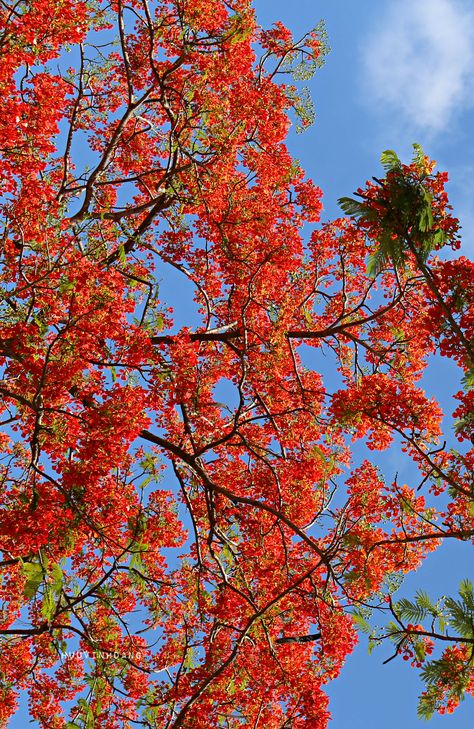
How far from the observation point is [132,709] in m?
10.3

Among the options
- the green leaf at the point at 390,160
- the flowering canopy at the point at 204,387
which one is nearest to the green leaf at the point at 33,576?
the flowering canopy at the point at 204,387

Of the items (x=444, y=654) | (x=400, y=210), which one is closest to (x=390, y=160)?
(x=400, y=210)

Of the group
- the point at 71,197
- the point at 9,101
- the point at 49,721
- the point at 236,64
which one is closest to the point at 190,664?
the point at 49,721

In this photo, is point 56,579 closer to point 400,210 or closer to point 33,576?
point 33,576

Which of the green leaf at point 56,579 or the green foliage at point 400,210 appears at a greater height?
the green foliage at point 400,210

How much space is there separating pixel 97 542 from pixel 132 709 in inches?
94.4

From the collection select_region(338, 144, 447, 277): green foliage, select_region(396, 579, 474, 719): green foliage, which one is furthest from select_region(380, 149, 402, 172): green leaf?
select_region(396, 579, 474, 719): green foliage

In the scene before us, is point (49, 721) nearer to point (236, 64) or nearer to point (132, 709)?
point (132, 709)

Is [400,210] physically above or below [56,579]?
above

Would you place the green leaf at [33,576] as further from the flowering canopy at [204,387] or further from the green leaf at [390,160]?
the green leaf at [390,160]

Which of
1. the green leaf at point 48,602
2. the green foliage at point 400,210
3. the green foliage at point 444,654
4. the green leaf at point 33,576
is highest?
the green foliage at point 400,210

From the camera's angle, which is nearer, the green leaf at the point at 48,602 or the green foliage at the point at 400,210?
the green foliage at the point at 400,210

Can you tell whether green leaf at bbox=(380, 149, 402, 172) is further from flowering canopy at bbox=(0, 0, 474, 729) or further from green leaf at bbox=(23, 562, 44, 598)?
green leaf at bbox=(23, 562, 44, 598)

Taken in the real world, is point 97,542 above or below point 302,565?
above
